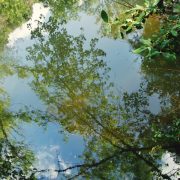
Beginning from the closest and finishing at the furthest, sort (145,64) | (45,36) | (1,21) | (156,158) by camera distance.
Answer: (156,158) → (145,64) → (45,36) → (1,21)

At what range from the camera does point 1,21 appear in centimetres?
2527

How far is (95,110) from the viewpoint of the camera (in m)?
14.4

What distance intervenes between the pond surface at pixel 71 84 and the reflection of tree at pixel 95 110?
0.05m

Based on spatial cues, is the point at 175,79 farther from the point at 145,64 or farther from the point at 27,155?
the point at 27,155

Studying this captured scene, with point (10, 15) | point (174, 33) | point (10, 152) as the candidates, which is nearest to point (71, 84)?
point (10, 152)

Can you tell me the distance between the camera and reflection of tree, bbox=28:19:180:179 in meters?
12.2

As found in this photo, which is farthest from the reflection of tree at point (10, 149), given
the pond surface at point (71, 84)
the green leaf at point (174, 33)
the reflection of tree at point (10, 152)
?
the green leaf at point (174, 33)

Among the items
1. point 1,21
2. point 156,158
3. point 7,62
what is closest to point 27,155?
point 156,158

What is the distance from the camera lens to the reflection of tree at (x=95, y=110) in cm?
1221

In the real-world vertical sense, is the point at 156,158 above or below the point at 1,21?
below

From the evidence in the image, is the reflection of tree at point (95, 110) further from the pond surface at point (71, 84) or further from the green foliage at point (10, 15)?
the green foliage at point (10, 15)

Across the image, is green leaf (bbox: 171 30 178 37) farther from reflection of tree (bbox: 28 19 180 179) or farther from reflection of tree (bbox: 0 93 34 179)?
reflection of tree (bbox: 0 93 34 179)

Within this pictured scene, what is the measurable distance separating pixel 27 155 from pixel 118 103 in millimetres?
4199

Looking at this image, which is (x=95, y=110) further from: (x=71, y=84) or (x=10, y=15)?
(x=10, y=15)
